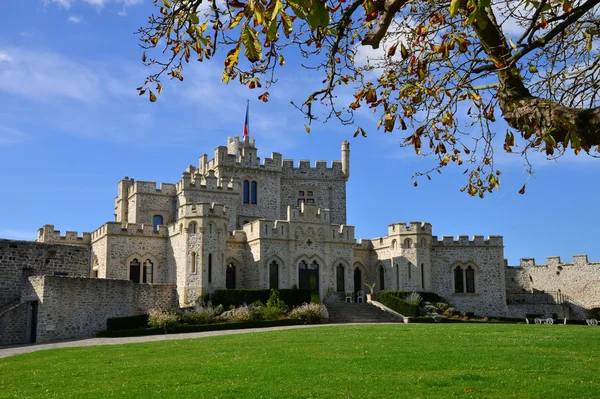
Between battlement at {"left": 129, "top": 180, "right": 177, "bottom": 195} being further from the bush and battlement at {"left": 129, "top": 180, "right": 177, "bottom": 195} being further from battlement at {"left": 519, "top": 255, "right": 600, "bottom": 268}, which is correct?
battlement at {"left": 519, "top": 255, "right": 600, "bottom": 268}

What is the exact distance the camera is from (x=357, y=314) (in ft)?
117

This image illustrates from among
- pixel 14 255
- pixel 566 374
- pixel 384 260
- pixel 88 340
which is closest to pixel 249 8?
pixel 566 374

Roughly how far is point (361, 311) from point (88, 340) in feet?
50.7

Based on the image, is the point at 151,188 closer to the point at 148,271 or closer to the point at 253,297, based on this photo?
the point at 148,271

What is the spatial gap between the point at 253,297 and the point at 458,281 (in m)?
15.1

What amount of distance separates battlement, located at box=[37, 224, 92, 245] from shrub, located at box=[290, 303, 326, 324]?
624 inches

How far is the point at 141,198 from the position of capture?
4353 cm

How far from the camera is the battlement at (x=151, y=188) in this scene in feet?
143

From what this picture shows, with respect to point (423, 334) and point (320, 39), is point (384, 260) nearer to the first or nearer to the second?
point (423, 334)

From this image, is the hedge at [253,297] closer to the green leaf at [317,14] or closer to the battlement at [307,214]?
the battlement at [307,214]

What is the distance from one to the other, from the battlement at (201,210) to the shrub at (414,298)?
11742mm

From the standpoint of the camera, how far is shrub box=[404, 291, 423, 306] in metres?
37.6

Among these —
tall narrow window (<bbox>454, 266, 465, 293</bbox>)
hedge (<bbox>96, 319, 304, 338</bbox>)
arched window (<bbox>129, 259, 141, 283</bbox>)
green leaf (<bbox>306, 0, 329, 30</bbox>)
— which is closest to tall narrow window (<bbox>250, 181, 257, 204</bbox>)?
arched window (<bbox>129, 259, 141, 283</bbox>)

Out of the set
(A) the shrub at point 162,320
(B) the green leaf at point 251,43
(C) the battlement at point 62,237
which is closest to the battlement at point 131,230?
(C) the battlement at point 62,237
